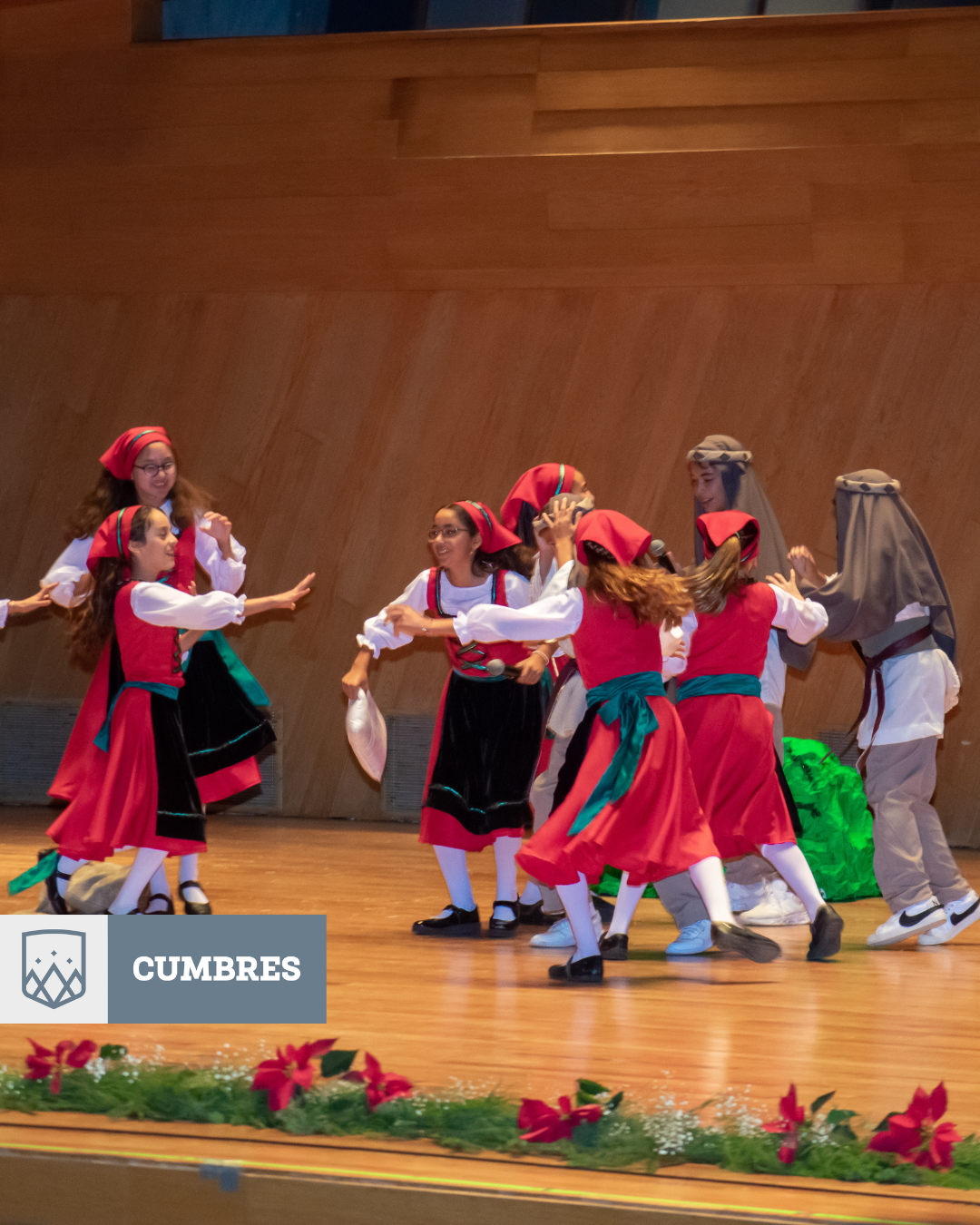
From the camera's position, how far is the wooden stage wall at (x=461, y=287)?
6773 mm

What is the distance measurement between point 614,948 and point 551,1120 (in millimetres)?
1873

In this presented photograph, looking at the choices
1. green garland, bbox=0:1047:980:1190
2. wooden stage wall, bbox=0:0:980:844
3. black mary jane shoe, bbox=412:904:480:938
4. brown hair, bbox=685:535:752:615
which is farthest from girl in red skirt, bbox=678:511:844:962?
wooden stage wall, bbox=0:0:980:844

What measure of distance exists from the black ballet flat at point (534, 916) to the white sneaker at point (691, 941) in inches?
21.6

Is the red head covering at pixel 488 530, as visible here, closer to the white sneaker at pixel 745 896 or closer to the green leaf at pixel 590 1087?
the white sneaker at pixel 745 896

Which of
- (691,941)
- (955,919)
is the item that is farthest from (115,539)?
(955,919)

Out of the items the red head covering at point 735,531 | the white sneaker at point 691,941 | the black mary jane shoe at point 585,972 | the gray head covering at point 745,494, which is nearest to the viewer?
the black mary jane shoe at point 585,972

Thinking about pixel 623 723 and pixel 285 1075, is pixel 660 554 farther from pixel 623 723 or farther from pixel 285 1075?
pixel 285 1075

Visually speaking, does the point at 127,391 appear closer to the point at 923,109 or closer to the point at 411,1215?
the point at 923,109

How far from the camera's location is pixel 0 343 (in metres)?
8.23

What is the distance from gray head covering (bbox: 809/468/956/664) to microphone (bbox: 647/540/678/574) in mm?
478

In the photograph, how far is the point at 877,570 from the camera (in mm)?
4672

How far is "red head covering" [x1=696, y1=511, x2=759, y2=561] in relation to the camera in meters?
4.35

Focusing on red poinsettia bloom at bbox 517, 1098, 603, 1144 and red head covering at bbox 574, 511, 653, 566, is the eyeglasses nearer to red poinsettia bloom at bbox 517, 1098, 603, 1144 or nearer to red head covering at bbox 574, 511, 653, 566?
red head covering at bbox 574, 511, 653, 566

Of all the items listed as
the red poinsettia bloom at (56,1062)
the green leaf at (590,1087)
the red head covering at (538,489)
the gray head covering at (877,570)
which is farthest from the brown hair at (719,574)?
the red poinsettia bloom at (56,1062)
